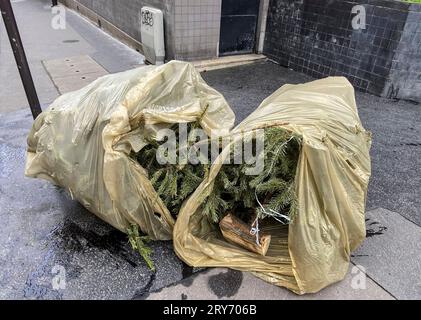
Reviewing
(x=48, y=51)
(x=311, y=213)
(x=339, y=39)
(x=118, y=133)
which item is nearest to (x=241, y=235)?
(x=311, y=213)

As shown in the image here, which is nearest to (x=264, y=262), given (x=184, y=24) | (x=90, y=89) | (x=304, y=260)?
(x=304, y=260)

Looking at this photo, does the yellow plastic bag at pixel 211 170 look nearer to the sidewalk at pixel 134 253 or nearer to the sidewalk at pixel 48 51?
the sidewalk at pixel 134 253

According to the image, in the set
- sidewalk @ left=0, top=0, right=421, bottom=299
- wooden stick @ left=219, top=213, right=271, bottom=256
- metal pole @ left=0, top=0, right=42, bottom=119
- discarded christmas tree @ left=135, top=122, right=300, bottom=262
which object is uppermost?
metal pole @ left=0, top=0, right=42, bottom=119

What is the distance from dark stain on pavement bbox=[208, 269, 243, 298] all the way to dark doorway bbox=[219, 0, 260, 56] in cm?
472

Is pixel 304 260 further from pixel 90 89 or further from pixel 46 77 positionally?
pixel 46 77

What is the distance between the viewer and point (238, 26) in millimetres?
6094

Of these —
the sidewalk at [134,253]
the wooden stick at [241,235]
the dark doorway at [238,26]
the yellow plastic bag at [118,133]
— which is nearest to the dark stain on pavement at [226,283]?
the sidewalk at [134,253]

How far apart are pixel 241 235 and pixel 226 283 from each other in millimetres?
318

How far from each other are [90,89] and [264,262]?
178 cm

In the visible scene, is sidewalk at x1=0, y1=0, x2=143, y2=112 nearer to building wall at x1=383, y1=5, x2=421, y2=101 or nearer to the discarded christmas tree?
the discarded christmas tree

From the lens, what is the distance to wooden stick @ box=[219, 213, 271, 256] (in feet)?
7.23

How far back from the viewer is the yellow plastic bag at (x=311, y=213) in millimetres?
1942

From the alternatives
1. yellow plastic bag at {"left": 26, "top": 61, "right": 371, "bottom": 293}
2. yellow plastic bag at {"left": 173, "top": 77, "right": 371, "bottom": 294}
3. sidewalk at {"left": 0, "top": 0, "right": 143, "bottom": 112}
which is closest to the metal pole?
yellow plastic bag at {"left": 26, "top": 61, "right": 371, "bottom": 293}

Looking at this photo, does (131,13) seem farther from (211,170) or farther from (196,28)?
(211,170)
